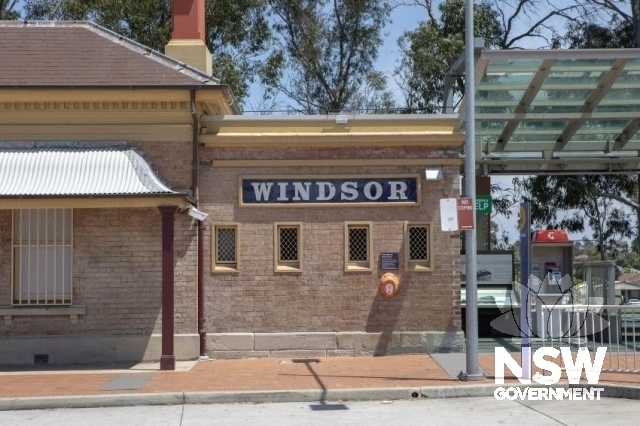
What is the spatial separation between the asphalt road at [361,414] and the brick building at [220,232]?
4.16 metres

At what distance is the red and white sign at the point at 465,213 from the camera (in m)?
14.1

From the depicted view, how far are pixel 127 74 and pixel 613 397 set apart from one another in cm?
976

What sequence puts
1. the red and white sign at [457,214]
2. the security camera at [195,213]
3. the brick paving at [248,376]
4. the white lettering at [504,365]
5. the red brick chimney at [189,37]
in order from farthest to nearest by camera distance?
1. the red brick chimney at [189,37]
2. the security camera at [195,213]
3. the red and white sign at [457,214]
4. the white lettering at [504,365]
5. the brick paving at [248,376]

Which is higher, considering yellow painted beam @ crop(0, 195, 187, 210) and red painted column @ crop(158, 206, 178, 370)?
yellow painted beam @ crop(0, 195, 187, 210)

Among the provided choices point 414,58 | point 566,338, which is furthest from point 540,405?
point 414,58

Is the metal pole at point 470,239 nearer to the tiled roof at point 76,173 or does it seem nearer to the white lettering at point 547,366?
the white lettering at point 547,366

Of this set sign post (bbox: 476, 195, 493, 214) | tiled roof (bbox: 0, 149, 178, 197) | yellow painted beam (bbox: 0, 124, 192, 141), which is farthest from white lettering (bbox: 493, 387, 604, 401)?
yellow painted beam (bbox: 0, 124, 192, 141)

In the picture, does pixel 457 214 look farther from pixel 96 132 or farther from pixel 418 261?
pixel 96 132

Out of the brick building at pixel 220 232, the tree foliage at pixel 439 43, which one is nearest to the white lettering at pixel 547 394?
the brick building at pixel 220 232

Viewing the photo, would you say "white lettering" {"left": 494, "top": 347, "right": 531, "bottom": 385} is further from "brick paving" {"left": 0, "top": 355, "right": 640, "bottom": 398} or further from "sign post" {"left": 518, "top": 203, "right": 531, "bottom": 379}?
"sign post" {"left": 518, "top": 203, "right": 531, "bottom": 379}

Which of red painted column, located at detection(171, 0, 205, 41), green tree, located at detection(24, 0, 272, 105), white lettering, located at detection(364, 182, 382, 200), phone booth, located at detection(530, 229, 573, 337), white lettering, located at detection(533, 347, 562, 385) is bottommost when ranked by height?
white lettering, located at detection(533, 347, 562, 385)

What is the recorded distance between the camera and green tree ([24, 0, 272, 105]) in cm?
3241

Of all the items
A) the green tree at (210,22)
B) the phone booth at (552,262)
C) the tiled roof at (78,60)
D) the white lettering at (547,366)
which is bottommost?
the white lettering at (547,366)

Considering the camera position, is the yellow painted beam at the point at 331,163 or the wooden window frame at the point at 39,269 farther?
the yellow painted beam at the point at 331,163
